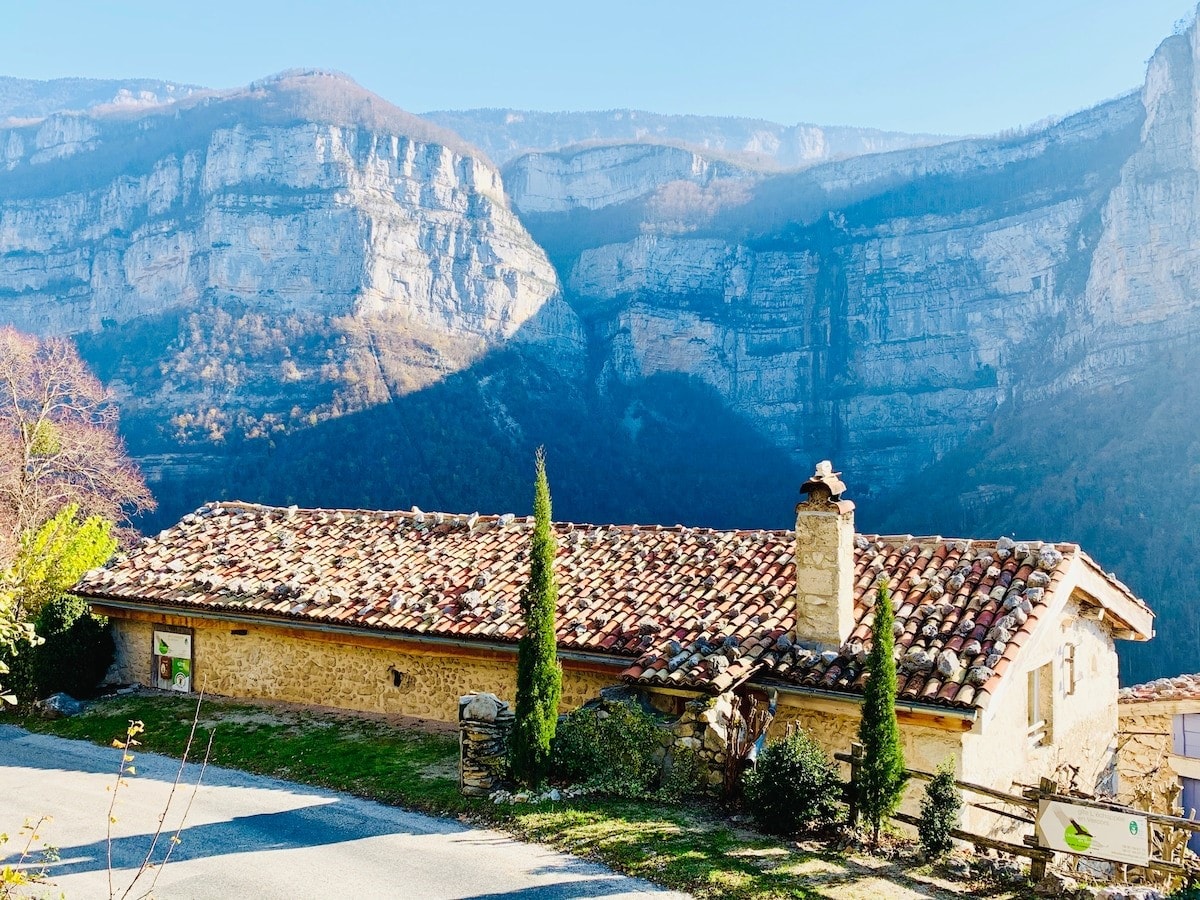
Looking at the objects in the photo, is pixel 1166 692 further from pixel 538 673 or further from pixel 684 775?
pixel 538 673

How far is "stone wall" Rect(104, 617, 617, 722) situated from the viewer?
14.4 metres

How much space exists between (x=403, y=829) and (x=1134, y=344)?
Answer: 8789 cm

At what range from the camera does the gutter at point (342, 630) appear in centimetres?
1320

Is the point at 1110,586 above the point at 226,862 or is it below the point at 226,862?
above

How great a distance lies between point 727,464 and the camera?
109 meters

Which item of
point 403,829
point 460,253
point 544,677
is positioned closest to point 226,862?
point 403,829

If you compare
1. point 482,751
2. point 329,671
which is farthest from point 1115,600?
point 329,671

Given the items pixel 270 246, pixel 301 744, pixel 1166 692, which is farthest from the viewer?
pixel 270 246

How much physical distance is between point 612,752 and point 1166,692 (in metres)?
13.3

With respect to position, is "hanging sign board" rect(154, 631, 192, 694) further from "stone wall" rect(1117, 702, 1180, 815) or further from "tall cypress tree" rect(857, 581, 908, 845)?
"stone wall" rect(1117, 702, 1180, 815)

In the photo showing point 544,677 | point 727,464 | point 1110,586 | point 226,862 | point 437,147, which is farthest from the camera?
point 437,147

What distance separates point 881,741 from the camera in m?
9.65

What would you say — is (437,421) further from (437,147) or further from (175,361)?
(437,147)

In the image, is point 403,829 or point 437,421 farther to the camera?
point 437,421
